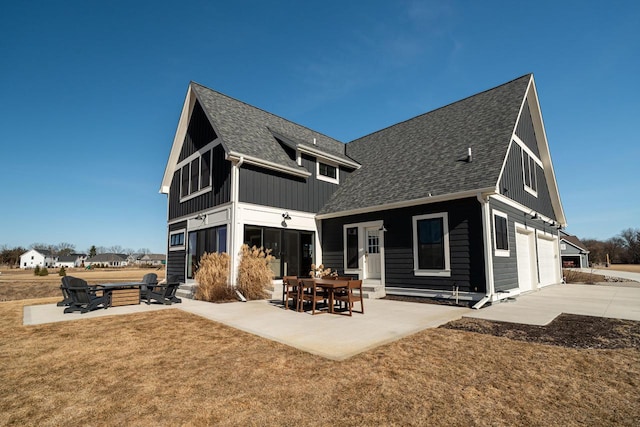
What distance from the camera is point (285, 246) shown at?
13305 millimetres

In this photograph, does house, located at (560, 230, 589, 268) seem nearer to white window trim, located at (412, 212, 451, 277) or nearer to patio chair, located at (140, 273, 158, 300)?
white window trim, located at (412, 212, 451, 277)

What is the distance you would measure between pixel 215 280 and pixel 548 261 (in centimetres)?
1672

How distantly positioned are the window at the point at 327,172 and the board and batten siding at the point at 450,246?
8.16 feet

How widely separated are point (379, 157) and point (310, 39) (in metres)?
6.29

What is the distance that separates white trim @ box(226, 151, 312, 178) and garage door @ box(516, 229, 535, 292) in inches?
357

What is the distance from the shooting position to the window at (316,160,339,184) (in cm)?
1538

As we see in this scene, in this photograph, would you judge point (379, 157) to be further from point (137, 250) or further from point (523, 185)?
point (137, 250)

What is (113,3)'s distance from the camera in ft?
35.3

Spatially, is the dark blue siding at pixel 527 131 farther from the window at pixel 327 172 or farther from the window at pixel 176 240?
the window at pixel 176 240

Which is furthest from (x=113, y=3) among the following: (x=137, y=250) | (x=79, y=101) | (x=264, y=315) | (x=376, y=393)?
(x=137, y=250)

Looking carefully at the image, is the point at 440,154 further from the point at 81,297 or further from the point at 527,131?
the point at 81,297

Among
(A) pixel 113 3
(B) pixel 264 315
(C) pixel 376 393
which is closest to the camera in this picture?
(C) pixel 376 393

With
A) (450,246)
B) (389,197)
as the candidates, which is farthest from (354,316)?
(389,197)

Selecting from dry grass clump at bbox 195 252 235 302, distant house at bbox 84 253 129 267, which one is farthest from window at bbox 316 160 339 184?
distant house at bbox 84 253 129 267
